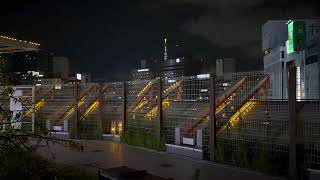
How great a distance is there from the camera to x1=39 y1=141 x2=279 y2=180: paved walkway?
8.50 meters

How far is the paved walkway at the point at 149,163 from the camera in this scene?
8.50 metres

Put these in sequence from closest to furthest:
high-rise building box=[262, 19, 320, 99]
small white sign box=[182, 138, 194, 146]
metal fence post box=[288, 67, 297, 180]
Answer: metal fence post box=[288, 67, 297, 180] → small white sign box=[182, 138, 194, 146] → high-rise building box=[262, 19, 320, 99]

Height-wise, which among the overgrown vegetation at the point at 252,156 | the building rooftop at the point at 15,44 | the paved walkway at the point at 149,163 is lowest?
the paved walkway at the point at 149,163

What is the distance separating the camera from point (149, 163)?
33.0 ft

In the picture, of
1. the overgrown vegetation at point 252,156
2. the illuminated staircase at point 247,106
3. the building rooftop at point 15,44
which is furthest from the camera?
the building rooftop at point 15,44

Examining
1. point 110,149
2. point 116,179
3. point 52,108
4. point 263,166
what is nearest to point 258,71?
point 263,166

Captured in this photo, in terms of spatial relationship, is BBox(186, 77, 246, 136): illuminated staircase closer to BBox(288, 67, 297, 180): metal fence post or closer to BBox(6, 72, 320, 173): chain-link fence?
BBox(6, 72, 320, 173): chain-link fence

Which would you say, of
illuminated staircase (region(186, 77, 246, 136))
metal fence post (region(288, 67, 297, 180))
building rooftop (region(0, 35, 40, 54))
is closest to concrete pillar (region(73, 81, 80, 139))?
building rooftop (region(0, 35, 40, 54))

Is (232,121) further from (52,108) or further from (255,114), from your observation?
(52,108)

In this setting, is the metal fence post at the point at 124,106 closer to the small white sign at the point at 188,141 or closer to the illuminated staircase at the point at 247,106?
the small white sign at the point at 188,141

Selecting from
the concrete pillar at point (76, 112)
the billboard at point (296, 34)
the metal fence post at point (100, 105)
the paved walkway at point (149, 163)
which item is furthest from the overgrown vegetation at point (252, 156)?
the billboard at point (296, 34)

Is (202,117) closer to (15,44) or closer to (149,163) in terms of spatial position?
(149,163)

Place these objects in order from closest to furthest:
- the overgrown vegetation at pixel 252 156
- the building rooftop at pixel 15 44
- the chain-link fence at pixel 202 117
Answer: the chain-link fence at pixel 202 117 < the overgrown vegetation at pixel 252 156 < the building rooftop at pixel 15 44

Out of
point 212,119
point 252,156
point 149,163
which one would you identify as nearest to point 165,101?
point 212,119
